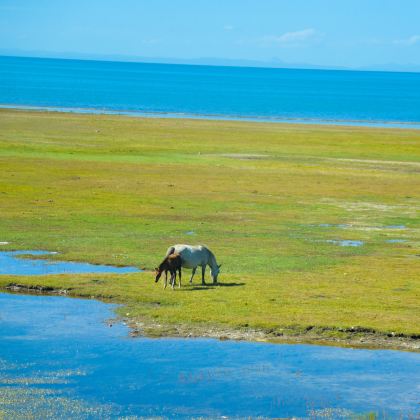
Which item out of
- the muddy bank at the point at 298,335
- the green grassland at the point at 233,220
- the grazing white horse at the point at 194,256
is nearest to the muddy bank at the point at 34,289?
the green grassland at the point at 233,220

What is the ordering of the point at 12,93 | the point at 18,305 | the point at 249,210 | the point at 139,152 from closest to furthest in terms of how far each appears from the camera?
the point at 18,305, the point at 249,210, the point at 139,152, the point at 12,93

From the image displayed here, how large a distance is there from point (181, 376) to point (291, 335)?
13.1ft

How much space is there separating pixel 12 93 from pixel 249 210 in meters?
132

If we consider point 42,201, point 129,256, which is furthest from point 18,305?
point 42,201

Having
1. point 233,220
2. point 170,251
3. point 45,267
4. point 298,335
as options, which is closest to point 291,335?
point 298,335

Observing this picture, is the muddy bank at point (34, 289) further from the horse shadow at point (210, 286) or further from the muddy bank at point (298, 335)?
the muddy bank at point (298, 335)

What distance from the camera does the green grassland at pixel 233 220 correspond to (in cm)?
2464

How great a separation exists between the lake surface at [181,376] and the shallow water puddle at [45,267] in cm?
514

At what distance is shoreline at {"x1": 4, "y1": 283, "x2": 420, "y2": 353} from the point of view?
21953 millimetres

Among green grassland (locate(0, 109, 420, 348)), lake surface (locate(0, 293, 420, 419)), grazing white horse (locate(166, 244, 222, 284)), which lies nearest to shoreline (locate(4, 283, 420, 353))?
green grassland (locate(0, 109, 420, 348))

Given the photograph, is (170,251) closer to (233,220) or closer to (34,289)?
(34,289)

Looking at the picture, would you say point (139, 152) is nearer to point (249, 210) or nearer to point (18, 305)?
point (249, 210)

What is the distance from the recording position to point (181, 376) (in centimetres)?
1939

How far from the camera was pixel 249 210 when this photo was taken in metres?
41.9
